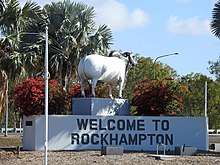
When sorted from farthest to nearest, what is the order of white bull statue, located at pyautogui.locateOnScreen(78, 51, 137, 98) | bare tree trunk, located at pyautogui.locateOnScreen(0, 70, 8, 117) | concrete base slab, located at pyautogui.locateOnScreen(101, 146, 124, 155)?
white bull statue, located at pyautogui.locateOnScreen(78, 51, 137, 98), bare tree trunk, located at pyautogui.locateOnScreen(0, 70, 8, 117), concrete base slab, located at pyautogui.locateOnScreen(101, 146, 124, 155)

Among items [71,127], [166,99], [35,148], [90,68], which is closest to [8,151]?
[35,148]

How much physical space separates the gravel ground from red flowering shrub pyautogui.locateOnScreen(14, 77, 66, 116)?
2206 mm

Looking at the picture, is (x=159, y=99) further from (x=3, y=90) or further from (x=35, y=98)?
(x=3, y=90)

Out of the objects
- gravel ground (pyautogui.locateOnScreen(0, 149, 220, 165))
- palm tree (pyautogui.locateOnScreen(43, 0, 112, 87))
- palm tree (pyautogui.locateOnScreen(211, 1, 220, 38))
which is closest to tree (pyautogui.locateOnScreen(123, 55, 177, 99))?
palm tree (pyautogui.locateOnScreen(43, 0, 112, 87))

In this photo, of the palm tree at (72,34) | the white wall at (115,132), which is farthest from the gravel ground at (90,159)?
the palm tree at (72,34)

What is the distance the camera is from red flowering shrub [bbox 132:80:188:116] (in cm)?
2955

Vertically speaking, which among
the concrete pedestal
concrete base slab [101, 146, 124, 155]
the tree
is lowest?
concrete base slab [101, 146, 124, 155]

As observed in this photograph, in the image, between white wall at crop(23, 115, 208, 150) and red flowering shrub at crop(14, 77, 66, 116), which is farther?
red flowering shrub at crop(14, 77, 66, 116)

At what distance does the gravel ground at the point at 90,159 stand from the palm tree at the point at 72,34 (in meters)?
11.5

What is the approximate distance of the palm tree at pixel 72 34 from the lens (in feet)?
120

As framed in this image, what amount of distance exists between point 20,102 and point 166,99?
266 inches

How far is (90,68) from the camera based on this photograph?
2788 centimetres

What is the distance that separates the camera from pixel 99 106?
28.2m

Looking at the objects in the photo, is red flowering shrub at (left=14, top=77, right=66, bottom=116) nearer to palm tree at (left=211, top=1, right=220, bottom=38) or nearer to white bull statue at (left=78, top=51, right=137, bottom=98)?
white bull statue at (left=78, top=51, right=137, bottom=98)
